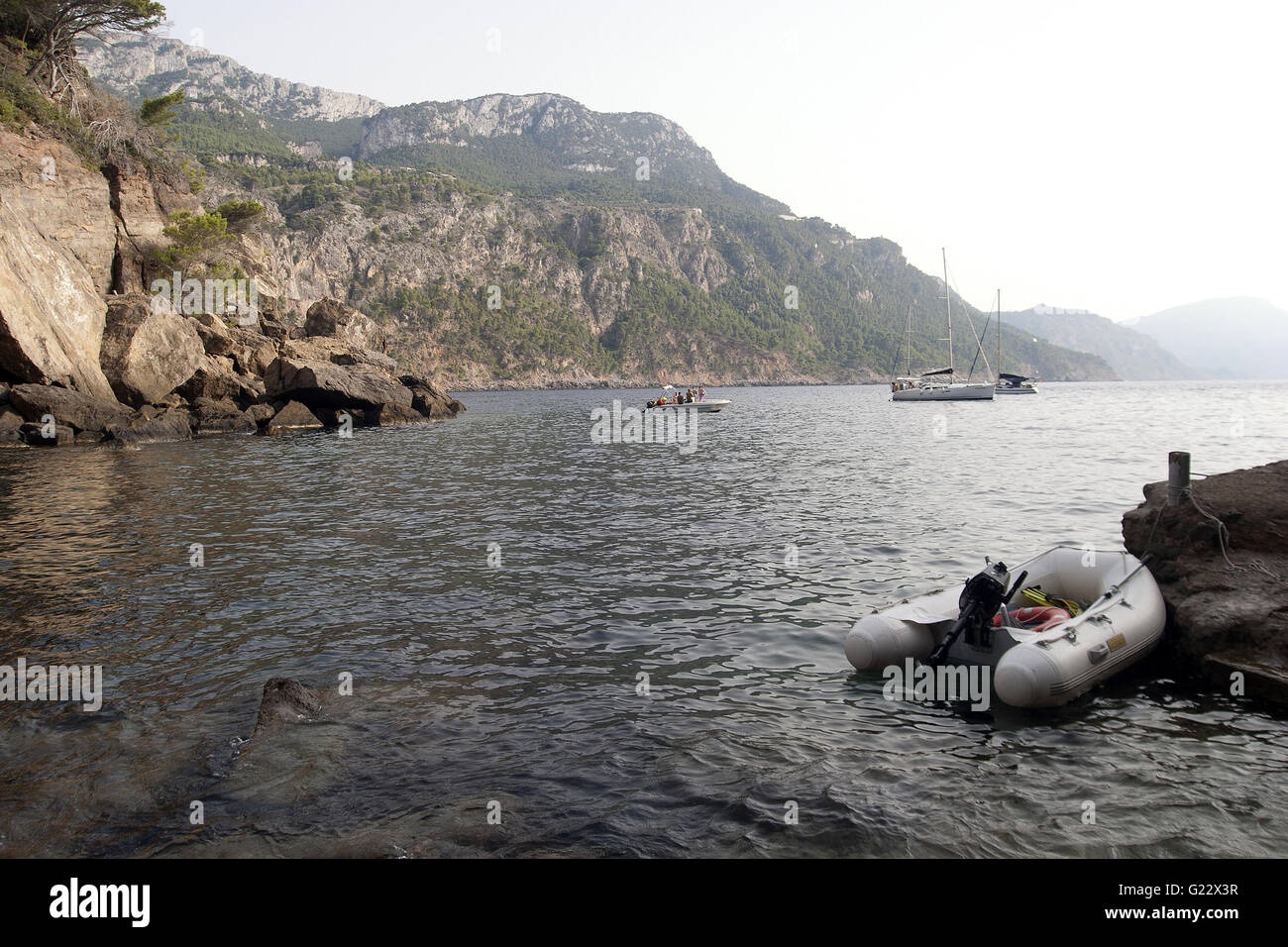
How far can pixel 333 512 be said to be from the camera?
1964 centimetres

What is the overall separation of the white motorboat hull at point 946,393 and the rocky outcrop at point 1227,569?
253 feet

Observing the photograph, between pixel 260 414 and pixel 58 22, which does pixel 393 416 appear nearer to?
pixel 260 414

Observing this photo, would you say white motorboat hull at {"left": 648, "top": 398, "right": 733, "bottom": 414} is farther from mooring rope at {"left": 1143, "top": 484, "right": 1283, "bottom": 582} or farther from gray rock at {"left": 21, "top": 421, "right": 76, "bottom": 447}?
mooring rope at {"left": 1143, "top": 484, "right": 1283, "bottom": 582}

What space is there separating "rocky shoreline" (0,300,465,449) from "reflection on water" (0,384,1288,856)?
15.8m

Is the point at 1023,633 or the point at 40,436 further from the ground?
the point at 40,436

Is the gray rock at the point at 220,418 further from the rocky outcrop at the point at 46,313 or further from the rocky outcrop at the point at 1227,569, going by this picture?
the rocky outcrop at the point at 1227,569

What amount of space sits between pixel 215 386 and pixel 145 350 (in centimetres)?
611

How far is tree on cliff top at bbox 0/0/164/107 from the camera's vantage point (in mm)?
40406

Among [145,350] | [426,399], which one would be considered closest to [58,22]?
[145,350]

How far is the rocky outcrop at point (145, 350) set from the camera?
36.2m

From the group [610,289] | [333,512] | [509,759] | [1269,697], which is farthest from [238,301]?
[610,289]

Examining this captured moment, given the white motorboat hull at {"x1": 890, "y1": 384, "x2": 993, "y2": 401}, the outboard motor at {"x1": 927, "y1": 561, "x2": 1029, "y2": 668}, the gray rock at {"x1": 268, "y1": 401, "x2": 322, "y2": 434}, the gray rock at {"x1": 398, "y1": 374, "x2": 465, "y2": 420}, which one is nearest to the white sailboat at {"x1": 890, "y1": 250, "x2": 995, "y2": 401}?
the white motorboat hull at {"x1": 890, "y1": 384, "x2": 993, "y2": 401}

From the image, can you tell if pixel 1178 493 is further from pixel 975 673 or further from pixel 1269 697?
pixel 975 673

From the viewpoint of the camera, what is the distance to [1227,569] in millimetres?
9672
